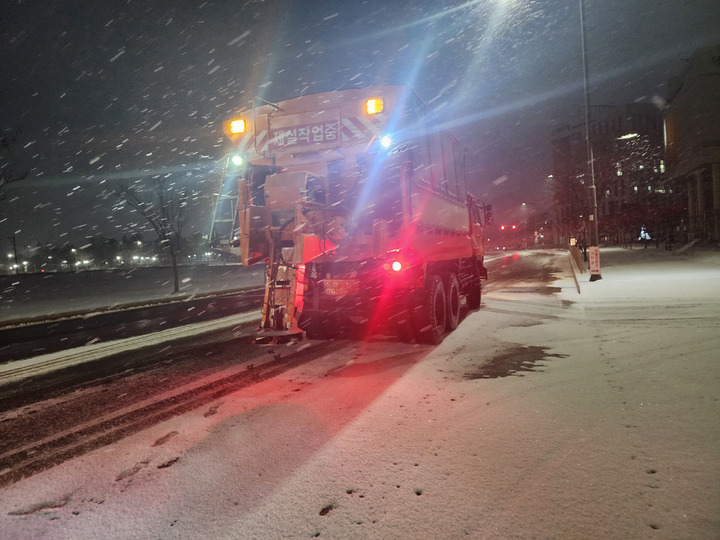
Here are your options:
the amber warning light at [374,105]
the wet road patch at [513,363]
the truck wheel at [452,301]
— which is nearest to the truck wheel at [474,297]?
the truck wheel at [452,301]

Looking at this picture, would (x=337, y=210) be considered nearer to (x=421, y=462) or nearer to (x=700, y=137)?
(x=421, y=462)

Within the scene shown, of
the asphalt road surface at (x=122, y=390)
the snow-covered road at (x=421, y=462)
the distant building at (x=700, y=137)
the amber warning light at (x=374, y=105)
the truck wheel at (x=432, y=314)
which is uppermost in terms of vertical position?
the distant building at (x=700, y=137)

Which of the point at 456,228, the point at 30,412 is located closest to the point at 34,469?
the point at 30,412

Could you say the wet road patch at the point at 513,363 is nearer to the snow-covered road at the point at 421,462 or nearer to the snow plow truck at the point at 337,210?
the snow-covered road at the point at 421,462

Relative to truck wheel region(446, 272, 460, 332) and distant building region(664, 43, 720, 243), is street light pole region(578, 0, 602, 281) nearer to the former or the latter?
truck wheel region(446, 272, 460, 332)

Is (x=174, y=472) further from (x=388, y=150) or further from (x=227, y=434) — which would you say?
(x=388, y=150)

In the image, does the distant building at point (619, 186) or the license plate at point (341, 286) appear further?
the distant building at point (619, 186)

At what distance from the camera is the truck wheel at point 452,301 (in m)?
9.18

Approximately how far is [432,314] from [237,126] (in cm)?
466

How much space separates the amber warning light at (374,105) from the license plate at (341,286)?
2656mm

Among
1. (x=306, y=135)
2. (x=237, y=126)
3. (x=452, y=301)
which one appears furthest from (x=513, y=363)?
(x=237, y=126)

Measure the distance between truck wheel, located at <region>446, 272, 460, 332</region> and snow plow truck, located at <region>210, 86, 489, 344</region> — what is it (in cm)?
84

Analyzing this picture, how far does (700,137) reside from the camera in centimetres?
5219

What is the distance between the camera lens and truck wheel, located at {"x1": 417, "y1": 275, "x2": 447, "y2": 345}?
7727 millimetres
